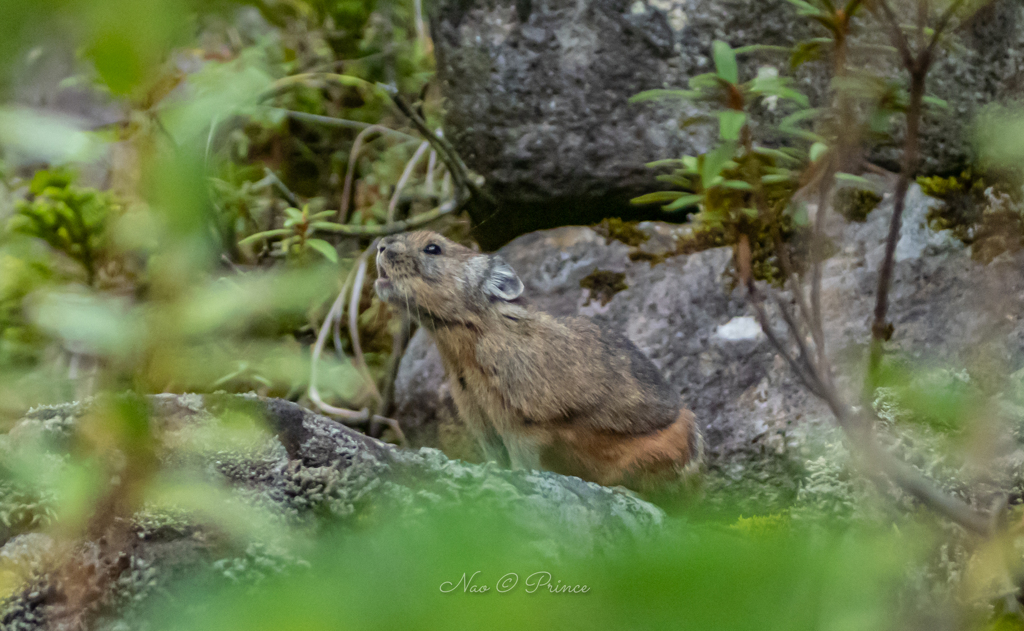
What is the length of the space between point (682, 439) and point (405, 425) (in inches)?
76.8

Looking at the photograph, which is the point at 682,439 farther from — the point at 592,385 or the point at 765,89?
the point at 765,89

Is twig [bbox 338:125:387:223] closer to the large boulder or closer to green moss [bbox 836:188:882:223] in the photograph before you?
the large boulder

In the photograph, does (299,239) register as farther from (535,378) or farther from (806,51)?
(806,51)

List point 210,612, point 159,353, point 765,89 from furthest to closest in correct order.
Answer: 1. point 765,89
2. point 159,353
3. point 210,612

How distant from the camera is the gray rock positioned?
3740 mm

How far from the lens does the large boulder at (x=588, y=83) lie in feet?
13.9

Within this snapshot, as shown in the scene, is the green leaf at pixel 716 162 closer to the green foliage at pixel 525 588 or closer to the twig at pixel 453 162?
the green foliage at pixel 525 588

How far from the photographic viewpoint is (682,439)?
137 inches

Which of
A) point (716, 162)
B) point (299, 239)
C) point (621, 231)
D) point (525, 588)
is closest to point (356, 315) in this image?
point (299, 239)

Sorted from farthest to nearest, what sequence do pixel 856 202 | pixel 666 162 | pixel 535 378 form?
pixel 856 202
pixel 535 378
pixel 666 162

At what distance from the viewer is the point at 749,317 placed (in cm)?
415

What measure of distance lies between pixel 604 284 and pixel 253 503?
3.19 meters

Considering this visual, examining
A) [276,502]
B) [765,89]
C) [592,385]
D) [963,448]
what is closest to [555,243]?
[592,385]

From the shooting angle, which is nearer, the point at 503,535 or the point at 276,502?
the point at 503,535
